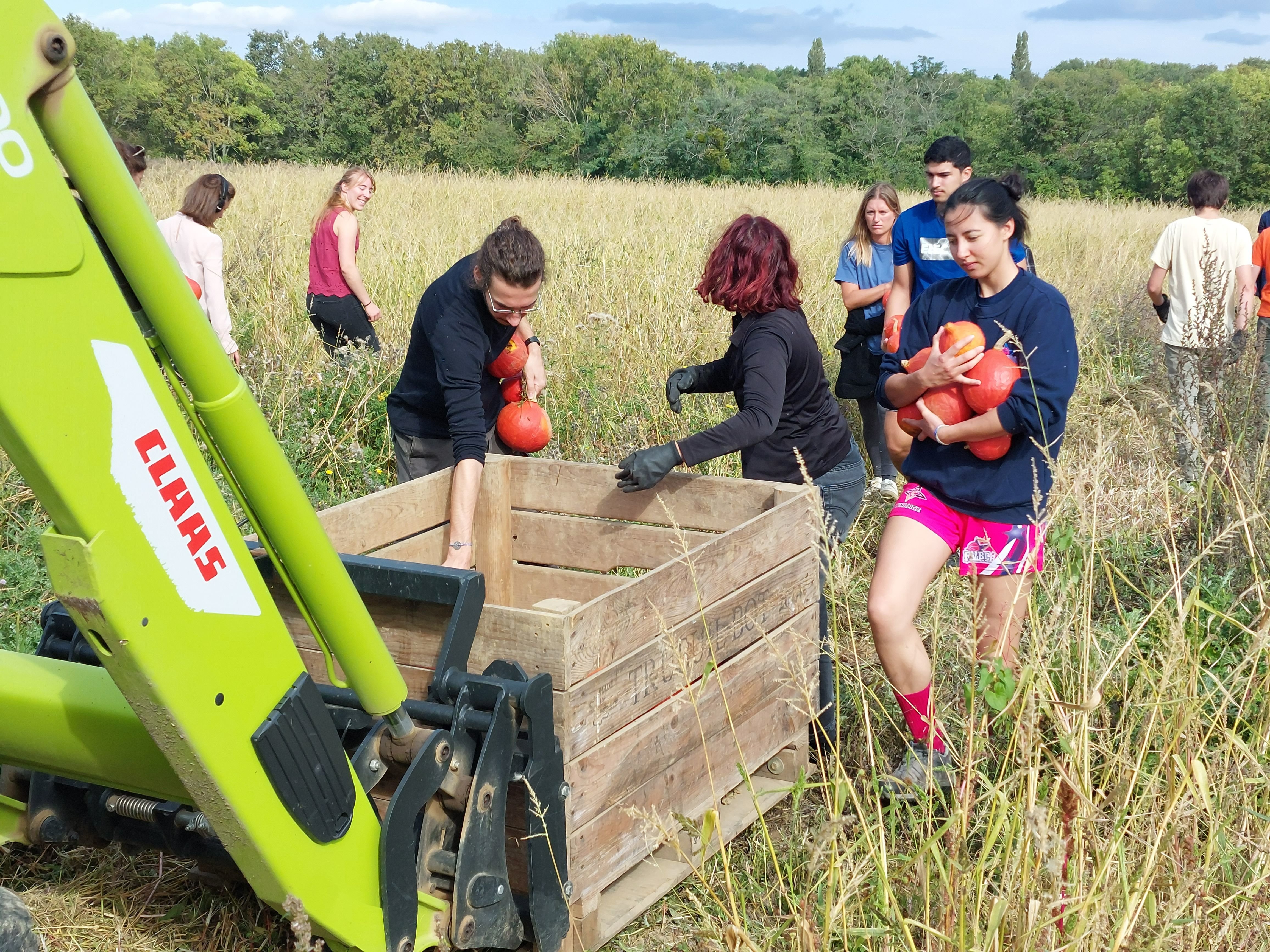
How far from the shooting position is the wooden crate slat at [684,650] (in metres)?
2.54

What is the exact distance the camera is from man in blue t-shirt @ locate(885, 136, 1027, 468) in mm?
5664

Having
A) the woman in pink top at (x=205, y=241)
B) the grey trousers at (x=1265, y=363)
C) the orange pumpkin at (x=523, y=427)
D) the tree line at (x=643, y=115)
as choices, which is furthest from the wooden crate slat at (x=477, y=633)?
the tree line at (x=643, y=115)

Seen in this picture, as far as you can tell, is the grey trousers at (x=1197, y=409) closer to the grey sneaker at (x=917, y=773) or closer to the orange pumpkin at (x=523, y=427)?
the grey sneaker at (x=917, y=773)

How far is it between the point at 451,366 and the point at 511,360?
49cm

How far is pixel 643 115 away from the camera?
4981 centimetres

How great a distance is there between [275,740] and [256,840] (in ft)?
0.57

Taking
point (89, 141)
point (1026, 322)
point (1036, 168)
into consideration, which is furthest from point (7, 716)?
point (1036, 168)

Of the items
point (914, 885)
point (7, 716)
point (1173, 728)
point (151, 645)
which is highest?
point (151, 645)

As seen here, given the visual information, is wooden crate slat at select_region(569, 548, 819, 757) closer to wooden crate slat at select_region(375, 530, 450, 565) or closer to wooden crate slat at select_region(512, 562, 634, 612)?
wooden crate slat at select_region(512, 562, 634, 612)

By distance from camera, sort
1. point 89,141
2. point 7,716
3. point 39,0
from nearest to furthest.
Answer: point 39,0, point 89,141, point 7,716

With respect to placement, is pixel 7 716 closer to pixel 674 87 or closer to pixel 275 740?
pixel 275 740

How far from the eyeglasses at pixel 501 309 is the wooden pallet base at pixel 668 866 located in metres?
1.67

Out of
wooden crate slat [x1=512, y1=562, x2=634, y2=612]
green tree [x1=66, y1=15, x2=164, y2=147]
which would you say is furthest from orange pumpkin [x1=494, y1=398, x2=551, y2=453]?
green tree [x1=66, y1=15, x2=164, y2=147]

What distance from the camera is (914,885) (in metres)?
2.48
